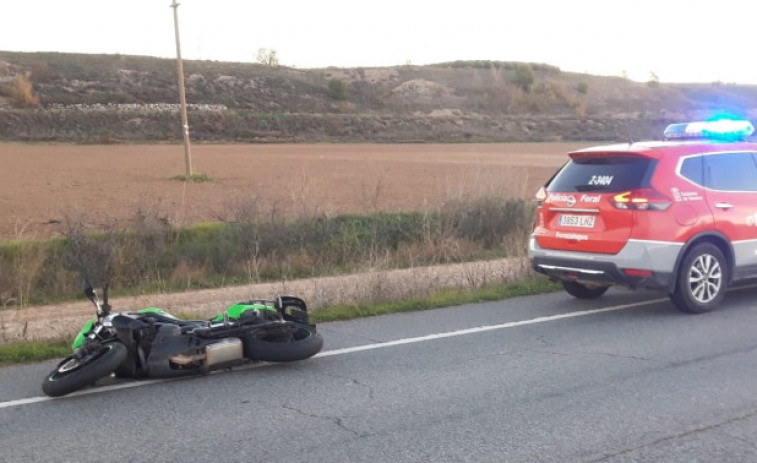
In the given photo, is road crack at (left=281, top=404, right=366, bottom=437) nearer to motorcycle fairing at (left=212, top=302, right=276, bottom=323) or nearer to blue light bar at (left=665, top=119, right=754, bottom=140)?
motorcycle fairing at (left=212, top=302, right=276, bottom=323)

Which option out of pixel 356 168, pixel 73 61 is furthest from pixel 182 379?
pixel 73 61

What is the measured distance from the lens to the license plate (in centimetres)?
894

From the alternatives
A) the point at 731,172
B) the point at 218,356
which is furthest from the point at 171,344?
the point at 731,172

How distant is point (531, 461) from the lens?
4.63m

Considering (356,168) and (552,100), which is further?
(552,100)

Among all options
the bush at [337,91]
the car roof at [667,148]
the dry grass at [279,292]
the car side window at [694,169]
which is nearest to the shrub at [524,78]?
the bush at [337,91]

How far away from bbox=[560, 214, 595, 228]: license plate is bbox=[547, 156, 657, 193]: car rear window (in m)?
0.31

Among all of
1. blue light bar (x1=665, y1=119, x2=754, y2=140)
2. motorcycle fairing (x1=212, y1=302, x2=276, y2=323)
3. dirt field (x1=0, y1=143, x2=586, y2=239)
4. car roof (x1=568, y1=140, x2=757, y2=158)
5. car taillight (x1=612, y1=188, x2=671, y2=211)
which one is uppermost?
blue light bar (x1=665, y1=119, x2=754, y2=140)

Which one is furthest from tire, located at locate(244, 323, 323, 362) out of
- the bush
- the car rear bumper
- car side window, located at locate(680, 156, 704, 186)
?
the bush

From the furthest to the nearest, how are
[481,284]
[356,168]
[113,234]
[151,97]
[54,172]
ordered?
1. [151,97]
2. [356,168]
3. [54,172]
4. [113,234]
5. [481,284]

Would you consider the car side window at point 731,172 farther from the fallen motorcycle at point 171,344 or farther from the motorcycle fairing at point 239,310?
the motorcycle fairing at point 239,310

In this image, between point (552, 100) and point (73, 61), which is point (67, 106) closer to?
point (73, 61)

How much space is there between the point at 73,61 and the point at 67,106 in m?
18.0

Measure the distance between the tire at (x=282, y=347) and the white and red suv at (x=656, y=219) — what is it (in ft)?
11.6
